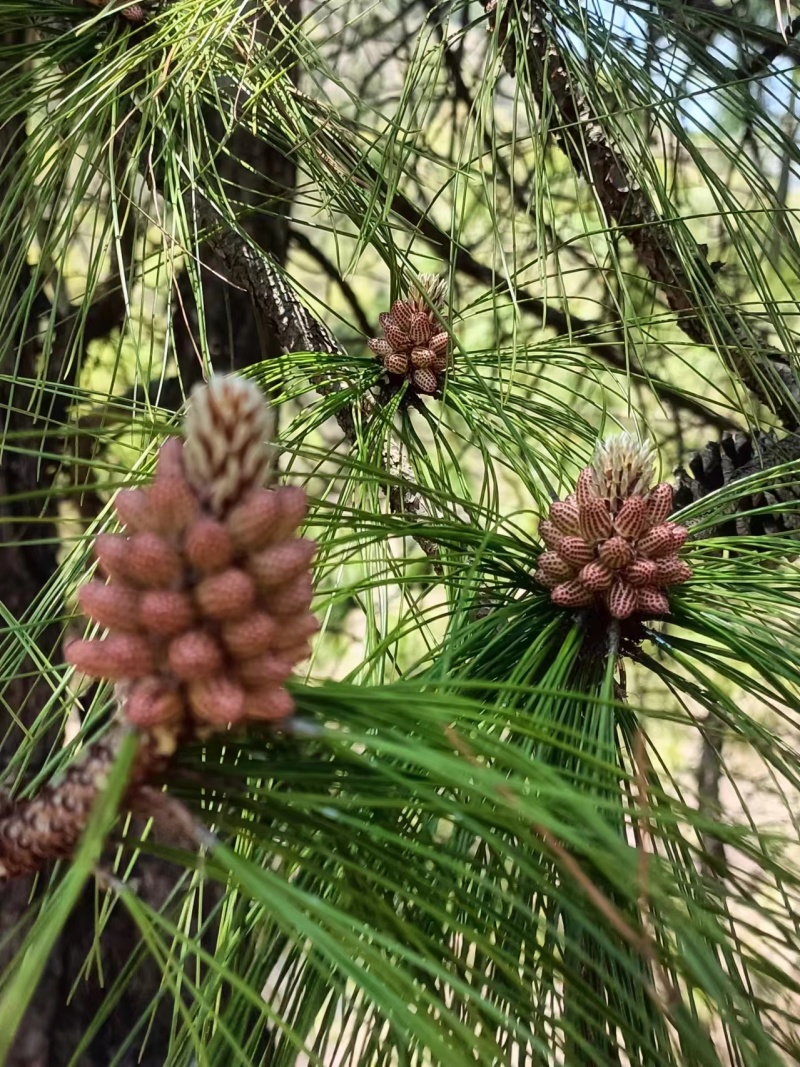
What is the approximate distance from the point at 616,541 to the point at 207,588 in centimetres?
17

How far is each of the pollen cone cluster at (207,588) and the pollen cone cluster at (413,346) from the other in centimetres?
31

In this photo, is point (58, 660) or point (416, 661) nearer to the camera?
point (416, 661)

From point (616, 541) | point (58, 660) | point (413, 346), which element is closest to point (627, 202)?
point (413, 346)

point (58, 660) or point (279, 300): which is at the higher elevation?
point (279, 300)

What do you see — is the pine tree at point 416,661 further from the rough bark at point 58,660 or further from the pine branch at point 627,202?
the rough bark at point 58,660

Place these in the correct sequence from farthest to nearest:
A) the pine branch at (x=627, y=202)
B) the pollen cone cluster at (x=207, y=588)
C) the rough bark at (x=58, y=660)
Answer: the rough bark at (x=58, y=660) < the pine branch at (x=627, y=202) < the pollen cone cluster at (x=207, y=588)

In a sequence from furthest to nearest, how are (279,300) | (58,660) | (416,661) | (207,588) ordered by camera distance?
(58,660) < (279,300) < (416,661) < (207,588)

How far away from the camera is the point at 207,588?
0.19m

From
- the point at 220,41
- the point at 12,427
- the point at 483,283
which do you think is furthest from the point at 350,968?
the point at 483,283

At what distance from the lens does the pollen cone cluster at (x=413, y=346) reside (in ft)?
1.62

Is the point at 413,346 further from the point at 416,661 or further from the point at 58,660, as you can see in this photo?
the point at 58,660

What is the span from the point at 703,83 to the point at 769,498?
0.22m

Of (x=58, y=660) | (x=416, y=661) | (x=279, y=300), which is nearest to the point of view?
(x=416, y=661)

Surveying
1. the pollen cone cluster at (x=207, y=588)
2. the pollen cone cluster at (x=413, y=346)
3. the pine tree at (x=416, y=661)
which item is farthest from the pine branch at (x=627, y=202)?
the pollen cone cluster at (x=207, y=588)
